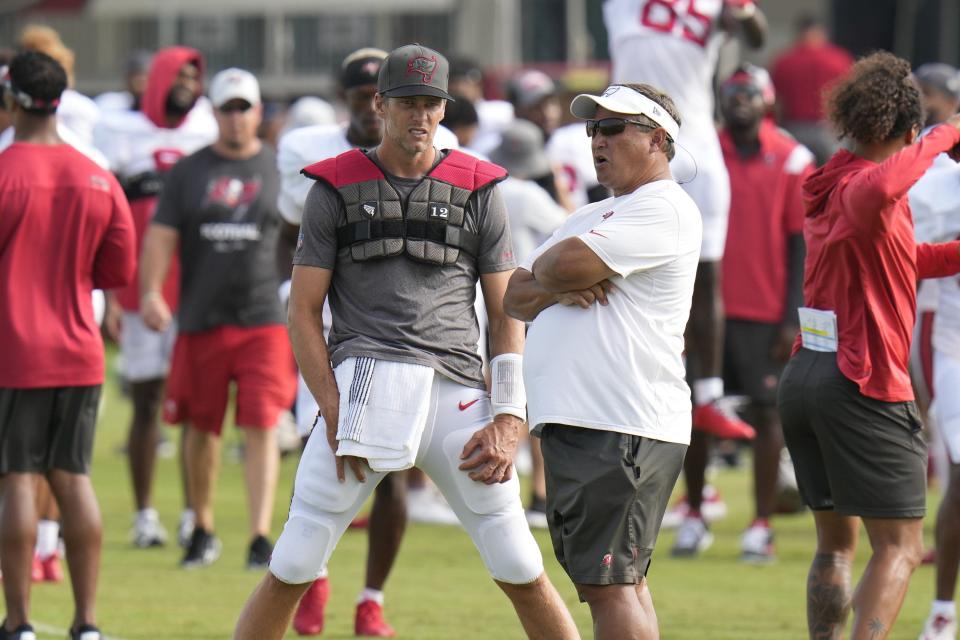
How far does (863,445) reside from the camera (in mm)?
6238

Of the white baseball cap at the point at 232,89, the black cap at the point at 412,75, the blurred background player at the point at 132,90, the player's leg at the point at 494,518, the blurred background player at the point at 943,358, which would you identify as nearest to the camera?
the black cap at the point at 412,75

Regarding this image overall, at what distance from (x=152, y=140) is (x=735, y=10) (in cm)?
380

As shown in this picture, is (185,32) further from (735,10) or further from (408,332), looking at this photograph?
(408,332)

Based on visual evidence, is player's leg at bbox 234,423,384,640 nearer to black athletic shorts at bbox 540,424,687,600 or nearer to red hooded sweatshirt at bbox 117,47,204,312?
black athletic shorts at bbox 540,424,687,600

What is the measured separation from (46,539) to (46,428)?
6.60 ft

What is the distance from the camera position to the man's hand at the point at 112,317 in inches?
430

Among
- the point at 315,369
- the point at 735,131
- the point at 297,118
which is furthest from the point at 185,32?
the point at 315,369

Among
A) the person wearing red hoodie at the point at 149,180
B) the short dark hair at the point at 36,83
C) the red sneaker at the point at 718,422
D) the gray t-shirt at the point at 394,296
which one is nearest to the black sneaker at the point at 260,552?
the person wearing red hoodie at the point at 149,180

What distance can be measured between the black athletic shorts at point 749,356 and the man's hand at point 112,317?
12.4 feet

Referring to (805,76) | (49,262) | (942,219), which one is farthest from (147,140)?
(805,76)

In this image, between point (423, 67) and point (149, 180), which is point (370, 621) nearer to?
point (423, 67)

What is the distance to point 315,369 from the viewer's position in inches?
235

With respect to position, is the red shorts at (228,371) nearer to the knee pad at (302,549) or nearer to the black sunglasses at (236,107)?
the black sunglasses at (236,107)

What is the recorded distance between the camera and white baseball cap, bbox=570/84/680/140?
5621 mm
